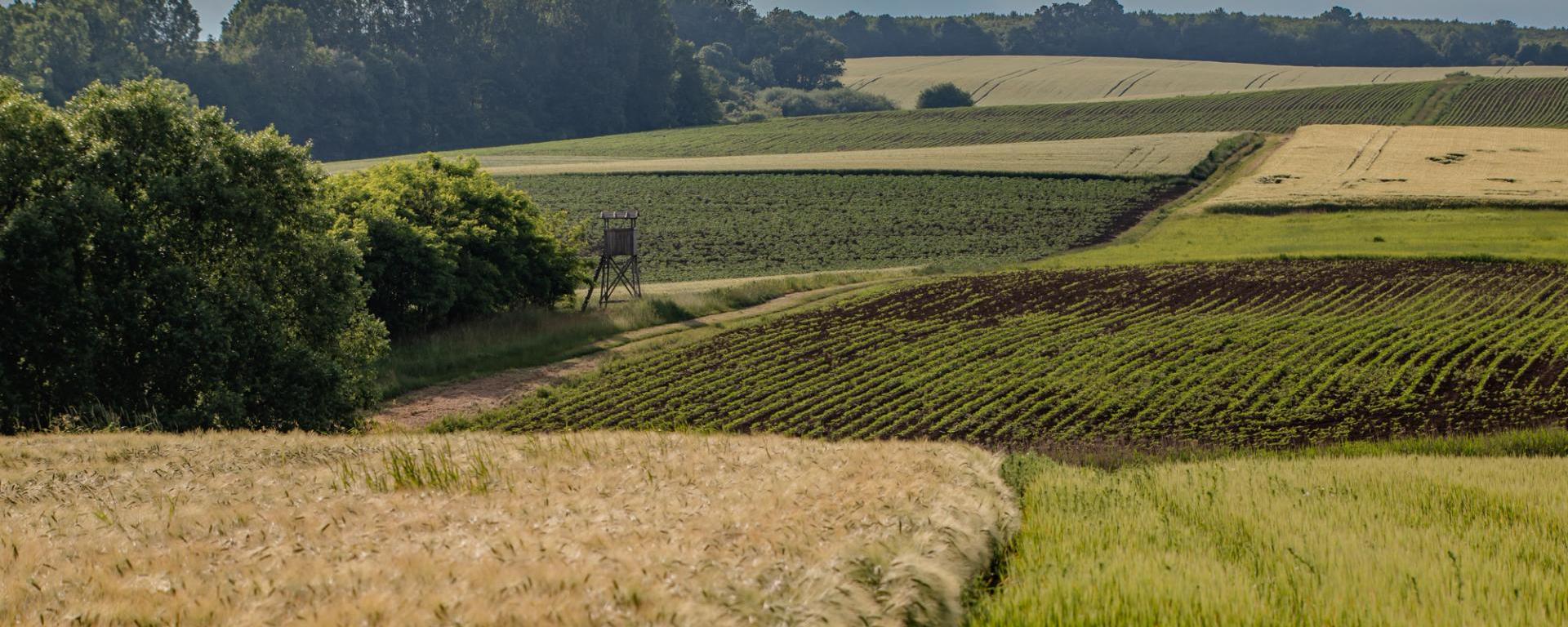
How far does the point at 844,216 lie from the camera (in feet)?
244

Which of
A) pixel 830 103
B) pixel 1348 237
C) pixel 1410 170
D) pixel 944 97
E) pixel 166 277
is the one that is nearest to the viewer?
pixel 166 277

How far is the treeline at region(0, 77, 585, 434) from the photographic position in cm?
2386

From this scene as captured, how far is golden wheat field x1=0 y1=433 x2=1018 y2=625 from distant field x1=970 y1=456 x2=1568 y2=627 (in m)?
0.63

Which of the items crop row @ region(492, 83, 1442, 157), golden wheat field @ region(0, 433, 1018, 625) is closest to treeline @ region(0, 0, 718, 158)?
crop row @ region(492, 83, 1442, 157)

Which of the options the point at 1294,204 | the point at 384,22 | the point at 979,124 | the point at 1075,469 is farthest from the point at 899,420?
the point at 384,22

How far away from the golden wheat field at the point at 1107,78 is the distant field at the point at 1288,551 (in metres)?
131

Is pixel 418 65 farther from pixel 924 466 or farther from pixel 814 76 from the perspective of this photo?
pixel 924 466

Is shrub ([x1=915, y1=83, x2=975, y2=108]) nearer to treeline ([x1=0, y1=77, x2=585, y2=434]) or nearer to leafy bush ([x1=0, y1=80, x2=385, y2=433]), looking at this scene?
treeline ([x1=0, y1=77, x2=585, y2=434])

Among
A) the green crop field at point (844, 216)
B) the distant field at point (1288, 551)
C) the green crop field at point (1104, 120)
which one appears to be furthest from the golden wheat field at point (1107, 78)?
the distant field at point (1288, 551)

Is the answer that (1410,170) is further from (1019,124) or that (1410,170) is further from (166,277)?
(166,277)

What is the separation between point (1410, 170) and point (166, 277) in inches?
2757

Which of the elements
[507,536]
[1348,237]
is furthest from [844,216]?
[507,536]

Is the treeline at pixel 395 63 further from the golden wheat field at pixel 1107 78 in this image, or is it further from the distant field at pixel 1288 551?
the distant field at pixel 1288 551

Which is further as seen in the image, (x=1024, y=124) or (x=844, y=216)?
(x=1024, y=124)
